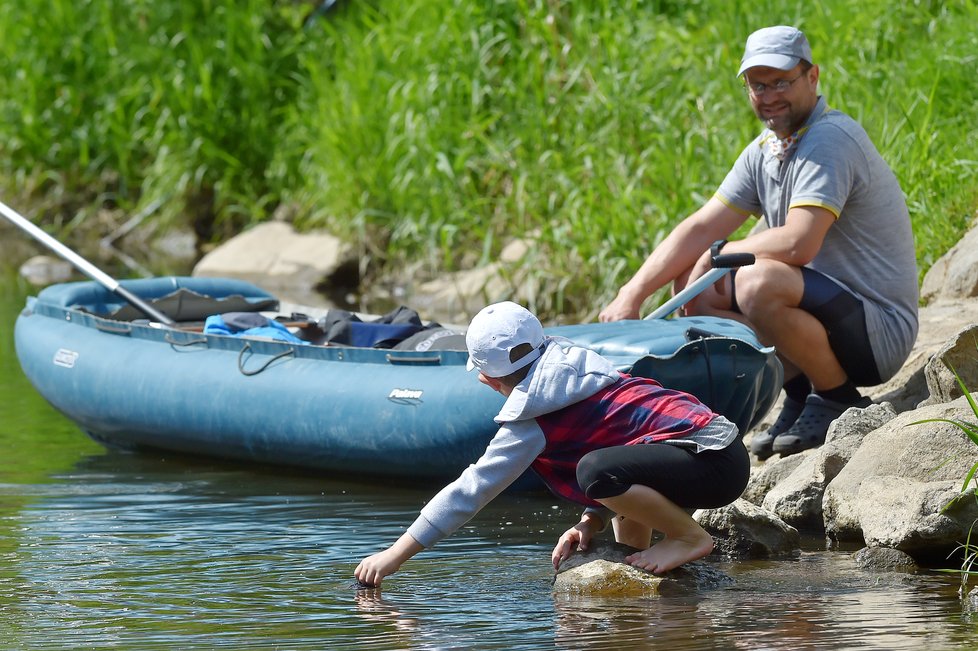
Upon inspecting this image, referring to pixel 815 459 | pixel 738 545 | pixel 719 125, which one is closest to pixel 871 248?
pixel 815 459

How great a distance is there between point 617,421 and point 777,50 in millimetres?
1560

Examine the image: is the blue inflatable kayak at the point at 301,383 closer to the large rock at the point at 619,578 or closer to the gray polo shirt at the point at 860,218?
the gray polo shirt at the point at 860,218

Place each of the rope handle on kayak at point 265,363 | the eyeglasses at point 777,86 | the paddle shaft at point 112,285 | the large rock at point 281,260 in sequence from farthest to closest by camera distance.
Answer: the large rock at point 281,260 → the paddle shaft at point 112,285 → the rope handle on kayak at point 265,363 → the eyeglasses at point 777,86

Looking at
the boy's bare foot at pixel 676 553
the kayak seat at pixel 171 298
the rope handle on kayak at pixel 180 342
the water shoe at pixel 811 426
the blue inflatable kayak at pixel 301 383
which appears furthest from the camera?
the kayak seat at pixel 171 298

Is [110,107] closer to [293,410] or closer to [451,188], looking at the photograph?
[451,188]

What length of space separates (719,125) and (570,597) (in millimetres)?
4440

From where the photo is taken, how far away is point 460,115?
945cm

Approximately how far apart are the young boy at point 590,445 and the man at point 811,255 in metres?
1.18

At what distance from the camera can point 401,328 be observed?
5398 millimetres

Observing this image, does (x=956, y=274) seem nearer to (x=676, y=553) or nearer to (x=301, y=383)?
(x=301, y=383)

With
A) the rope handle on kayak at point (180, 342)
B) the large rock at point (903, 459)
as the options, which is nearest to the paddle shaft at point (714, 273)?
the large rock at point (903, 459)

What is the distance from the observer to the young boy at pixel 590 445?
11.3 feet

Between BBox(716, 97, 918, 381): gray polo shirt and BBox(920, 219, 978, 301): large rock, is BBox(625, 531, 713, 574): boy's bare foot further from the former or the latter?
BBox(920, 219, 978, 301): large rock

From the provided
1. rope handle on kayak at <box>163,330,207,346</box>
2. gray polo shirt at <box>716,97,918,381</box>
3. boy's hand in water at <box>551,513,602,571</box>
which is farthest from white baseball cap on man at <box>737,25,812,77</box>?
rope handle on kayak at <box>163,330,207,346</box>
